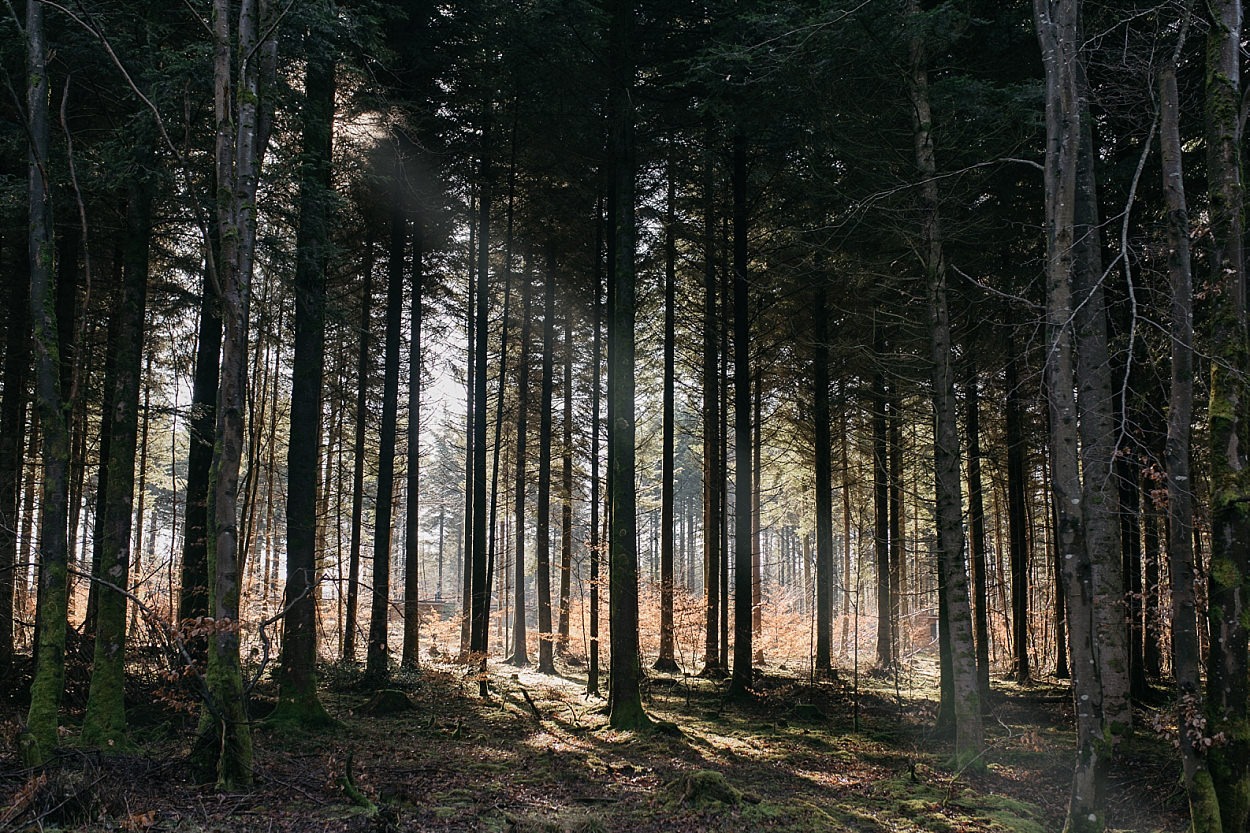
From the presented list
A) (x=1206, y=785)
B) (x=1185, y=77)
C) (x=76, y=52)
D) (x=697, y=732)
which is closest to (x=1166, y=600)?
(x=1206, y=785)

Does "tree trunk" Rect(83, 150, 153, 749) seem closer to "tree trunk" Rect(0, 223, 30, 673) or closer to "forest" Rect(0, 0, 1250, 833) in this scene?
"forest" Rect(0, 0, 1250, 833)

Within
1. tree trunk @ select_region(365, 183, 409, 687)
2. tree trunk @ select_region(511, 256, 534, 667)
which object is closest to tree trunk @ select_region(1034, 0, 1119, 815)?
tree trunk @ select_region(365, 183, 409, 687)

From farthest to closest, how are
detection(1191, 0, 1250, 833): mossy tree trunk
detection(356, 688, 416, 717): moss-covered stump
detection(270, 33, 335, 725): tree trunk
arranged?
1. detection(356, 688, 416, 717): moss-covered stump
2. detection(270, 33, 335, 725): tree trunk
3. detection(1191, 0, 1250, 833): mossy tree trunk

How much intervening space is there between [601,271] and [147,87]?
33.3 ft

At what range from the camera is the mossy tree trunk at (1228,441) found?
5.89 meters

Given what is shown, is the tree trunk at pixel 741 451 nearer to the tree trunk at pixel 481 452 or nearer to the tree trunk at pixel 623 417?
the tree trunk at pixel 623 417

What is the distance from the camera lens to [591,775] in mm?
9211

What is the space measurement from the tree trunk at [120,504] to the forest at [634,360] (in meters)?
0.05

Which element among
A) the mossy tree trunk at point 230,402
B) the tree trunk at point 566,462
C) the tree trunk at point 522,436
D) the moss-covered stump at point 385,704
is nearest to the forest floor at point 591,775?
the moss-covered stump at point 385,704

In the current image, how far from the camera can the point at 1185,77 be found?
1093 centimetres

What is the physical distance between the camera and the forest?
6730 mm

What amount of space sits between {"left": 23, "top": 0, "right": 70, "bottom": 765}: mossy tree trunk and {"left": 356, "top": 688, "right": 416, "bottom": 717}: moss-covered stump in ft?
19.6

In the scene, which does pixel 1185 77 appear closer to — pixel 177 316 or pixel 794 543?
pixel 177 316

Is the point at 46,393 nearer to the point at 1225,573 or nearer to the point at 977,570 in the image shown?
the point at 1225,573
